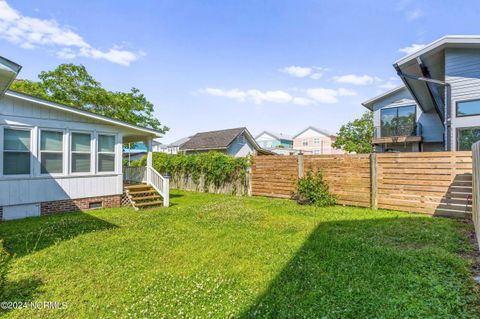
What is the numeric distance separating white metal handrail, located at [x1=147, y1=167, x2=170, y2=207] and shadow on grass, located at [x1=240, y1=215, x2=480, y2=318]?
5970 mm

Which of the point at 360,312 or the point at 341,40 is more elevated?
the point at 341,40

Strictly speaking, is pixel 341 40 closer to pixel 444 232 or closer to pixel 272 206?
pixel 272 206

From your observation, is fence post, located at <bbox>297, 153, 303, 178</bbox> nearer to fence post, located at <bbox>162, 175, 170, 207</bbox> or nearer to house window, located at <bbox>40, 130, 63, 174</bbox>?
fence post, located at <bbox>162, 175, 170, 207</bbox>

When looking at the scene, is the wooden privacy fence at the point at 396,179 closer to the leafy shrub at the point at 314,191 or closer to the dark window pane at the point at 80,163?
the leafy shrub at the point at 314,191

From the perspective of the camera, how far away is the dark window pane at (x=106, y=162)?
29.7ft

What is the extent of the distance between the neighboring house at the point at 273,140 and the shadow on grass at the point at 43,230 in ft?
161

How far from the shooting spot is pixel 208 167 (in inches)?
527

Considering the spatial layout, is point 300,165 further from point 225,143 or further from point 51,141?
point 225,143

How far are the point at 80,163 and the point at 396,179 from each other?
1048cm

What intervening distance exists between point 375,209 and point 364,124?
2357cm

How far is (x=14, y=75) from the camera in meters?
3.90

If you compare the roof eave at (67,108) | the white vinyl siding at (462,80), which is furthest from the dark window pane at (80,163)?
the white vinyl siding at (462,80)

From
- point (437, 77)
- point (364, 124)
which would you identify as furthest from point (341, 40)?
point (364, 124)

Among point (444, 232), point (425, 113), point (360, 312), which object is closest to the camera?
point (360, 312)
